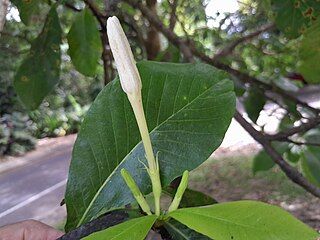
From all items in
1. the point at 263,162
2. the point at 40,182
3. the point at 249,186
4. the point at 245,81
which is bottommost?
the point at 40,182

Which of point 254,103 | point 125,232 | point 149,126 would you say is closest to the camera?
point 125,232

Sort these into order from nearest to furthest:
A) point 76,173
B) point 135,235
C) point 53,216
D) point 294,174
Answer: point 135,235, point 76,173, point 294,174, point 53,216

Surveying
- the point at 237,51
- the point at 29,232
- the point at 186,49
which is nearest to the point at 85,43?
the point at 186,49

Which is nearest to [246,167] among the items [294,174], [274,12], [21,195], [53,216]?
[53,216]

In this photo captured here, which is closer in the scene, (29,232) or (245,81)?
(29,232)

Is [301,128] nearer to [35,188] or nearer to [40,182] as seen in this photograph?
[35,188]

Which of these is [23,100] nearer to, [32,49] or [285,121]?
[32,49]

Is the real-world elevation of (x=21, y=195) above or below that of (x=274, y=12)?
below

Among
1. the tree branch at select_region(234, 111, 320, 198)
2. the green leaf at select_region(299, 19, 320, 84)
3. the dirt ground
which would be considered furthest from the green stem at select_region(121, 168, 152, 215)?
the dirt ground
